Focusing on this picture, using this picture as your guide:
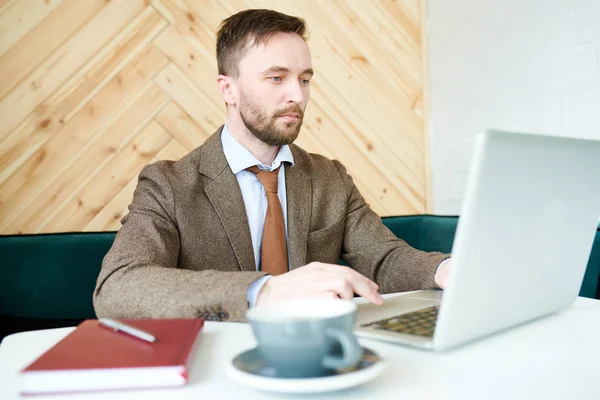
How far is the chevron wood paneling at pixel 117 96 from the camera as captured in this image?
203cm

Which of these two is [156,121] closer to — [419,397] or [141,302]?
[141,302]

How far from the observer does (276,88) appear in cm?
176

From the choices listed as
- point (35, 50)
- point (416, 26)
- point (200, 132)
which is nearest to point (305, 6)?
point (416, 26)

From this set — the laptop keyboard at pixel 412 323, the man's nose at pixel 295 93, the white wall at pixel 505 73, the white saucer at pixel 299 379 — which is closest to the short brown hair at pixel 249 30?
the man's nose at pixel 295 93

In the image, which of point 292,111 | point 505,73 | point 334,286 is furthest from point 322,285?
point 505,73

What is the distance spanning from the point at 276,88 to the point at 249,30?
0.21 m

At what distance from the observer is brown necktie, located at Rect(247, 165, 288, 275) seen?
1.63 m

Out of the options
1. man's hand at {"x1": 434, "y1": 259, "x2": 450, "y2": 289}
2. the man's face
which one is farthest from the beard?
man's hand at {"x1": 434, "y1": 259, "x2": 450, "y2": 289}

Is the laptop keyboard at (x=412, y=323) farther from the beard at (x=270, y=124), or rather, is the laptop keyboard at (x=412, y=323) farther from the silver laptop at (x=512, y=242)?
the beard at (x=270, y=124)

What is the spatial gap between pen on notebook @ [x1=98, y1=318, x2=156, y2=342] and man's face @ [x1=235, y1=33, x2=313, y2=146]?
3.32 ft

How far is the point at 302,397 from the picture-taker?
61 cm

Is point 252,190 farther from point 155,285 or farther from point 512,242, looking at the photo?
point 512,242

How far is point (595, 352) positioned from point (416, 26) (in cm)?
217

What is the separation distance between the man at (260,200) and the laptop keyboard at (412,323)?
34 cm
